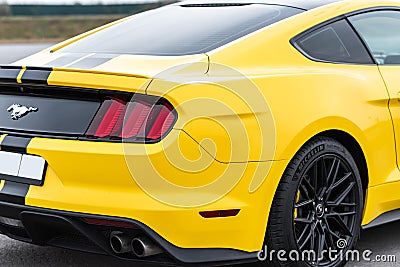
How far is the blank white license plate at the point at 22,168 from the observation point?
3682 millimetres

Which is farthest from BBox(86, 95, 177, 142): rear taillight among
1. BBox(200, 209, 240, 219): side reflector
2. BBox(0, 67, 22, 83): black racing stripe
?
BBox(0, 67, 22, 83): black racing stripe

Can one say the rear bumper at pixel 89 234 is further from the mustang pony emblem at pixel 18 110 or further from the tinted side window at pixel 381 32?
the tinted side window at pixel 381 32

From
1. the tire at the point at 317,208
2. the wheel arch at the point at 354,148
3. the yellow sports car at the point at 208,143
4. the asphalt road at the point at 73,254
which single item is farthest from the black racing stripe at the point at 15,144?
the wheel arch at the point at 354,148

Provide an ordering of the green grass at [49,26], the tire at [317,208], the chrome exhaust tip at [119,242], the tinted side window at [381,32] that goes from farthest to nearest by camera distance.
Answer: the green grass at [49,26], the tinted side window at [381,32], the tire at [317,208], the chrome exhaust tip at [119,242]

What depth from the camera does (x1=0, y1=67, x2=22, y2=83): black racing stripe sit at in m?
A: 3.92

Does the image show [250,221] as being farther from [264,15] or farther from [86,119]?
[264,15]

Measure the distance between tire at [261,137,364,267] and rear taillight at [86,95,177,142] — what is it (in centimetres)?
67

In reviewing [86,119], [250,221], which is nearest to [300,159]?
[250,221]

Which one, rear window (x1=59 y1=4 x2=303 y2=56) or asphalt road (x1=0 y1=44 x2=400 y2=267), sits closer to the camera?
rear window (x1=59 y1=4 x2=303 y2=56)

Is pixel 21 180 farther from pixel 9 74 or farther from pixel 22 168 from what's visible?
pixel 9 74

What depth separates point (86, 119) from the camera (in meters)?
3.66

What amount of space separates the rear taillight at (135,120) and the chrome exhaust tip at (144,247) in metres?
0.44

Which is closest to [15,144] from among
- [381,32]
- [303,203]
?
[303,203]

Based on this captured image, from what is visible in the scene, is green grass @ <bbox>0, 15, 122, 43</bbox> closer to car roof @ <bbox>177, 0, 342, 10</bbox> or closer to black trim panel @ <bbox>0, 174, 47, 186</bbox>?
car roof @ <bbox>177, 0, 342, 10</bbox>
